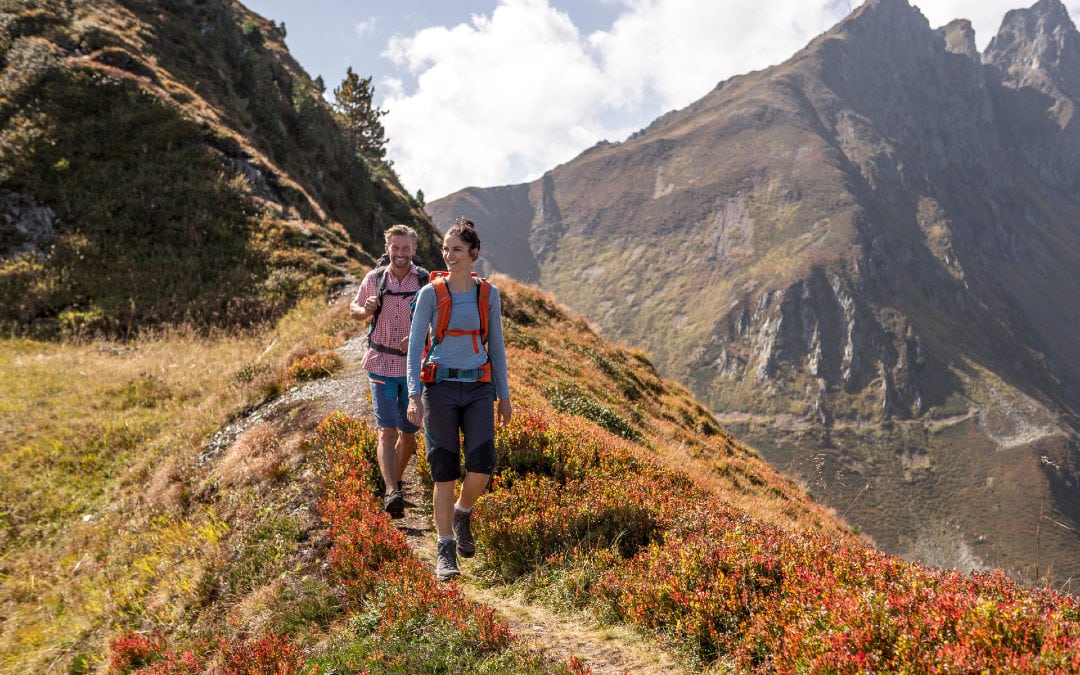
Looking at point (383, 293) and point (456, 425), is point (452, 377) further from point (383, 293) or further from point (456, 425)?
point (383, 293)

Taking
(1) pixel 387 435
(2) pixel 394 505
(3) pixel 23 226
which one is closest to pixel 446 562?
(2) pixel 394 505

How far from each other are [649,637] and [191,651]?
392 cm

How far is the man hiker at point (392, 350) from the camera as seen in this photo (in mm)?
6488

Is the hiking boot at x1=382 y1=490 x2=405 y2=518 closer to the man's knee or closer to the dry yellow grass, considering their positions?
the man's knee

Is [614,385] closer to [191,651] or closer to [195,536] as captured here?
[195,536]

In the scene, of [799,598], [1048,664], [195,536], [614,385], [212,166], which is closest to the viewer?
[1048,664]

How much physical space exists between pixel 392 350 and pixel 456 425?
1.77 m

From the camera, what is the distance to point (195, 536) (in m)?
6.87

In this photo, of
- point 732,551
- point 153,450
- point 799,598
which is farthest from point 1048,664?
point 153,450

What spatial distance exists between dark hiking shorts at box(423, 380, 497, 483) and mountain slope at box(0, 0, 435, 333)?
14.4 metres

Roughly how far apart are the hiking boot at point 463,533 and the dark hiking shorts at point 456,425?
51 centimetres

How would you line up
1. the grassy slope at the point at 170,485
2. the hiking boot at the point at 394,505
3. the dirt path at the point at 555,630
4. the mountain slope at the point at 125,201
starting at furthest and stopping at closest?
the mountain slope at the point at 125,201 < the hiking boot at the point at 394,505 < the grassy slope at the point at 170,485 < the dirt path at the point at 555,630

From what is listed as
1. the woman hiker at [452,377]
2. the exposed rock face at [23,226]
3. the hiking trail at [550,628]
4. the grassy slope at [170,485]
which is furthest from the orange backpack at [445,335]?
the exposed rock face at [23,226]

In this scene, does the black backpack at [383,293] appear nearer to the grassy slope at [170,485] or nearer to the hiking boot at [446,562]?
the grassy slope at [170,485]
